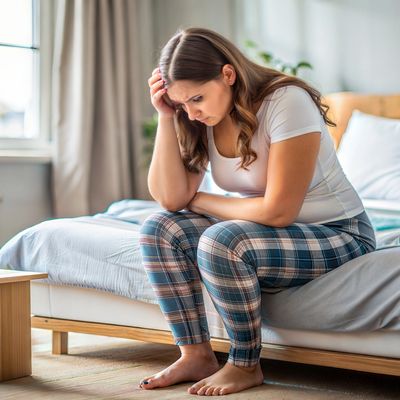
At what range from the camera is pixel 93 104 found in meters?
4.02

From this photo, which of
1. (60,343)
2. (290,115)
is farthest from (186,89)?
(60,343)

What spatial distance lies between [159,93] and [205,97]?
17 cm

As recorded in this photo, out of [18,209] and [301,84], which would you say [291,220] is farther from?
[18,209]

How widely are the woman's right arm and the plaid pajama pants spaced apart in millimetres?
84

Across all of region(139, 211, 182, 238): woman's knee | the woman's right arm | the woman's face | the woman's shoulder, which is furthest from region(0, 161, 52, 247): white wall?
the woman's shoulder

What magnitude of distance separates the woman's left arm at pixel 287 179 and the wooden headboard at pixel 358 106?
4.76 feet

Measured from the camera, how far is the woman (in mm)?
1881

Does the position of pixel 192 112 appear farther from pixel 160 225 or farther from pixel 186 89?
pixel 160 225

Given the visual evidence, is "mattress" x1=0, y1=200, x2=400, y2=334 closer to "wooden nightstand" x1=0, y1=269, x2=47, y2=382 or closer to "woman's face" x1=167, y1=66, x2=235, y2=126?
"wooden nightstand" x1=0, y1=269, x2=47, y2=382

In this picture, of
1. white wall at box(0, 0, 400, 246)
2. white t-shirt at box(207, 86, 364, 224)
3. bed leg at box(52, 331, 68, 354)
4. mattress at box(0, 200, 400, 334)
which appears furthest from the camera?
white wall at box(0, 0, 400, 246)

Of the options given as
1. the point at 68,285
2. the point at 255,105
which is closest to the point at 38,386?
the point at 68,285

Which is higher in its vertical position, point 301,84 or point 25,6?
point 25,6

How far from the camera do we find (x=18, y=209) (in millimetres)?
3881

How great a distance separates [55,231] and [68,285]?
169 millimetres
